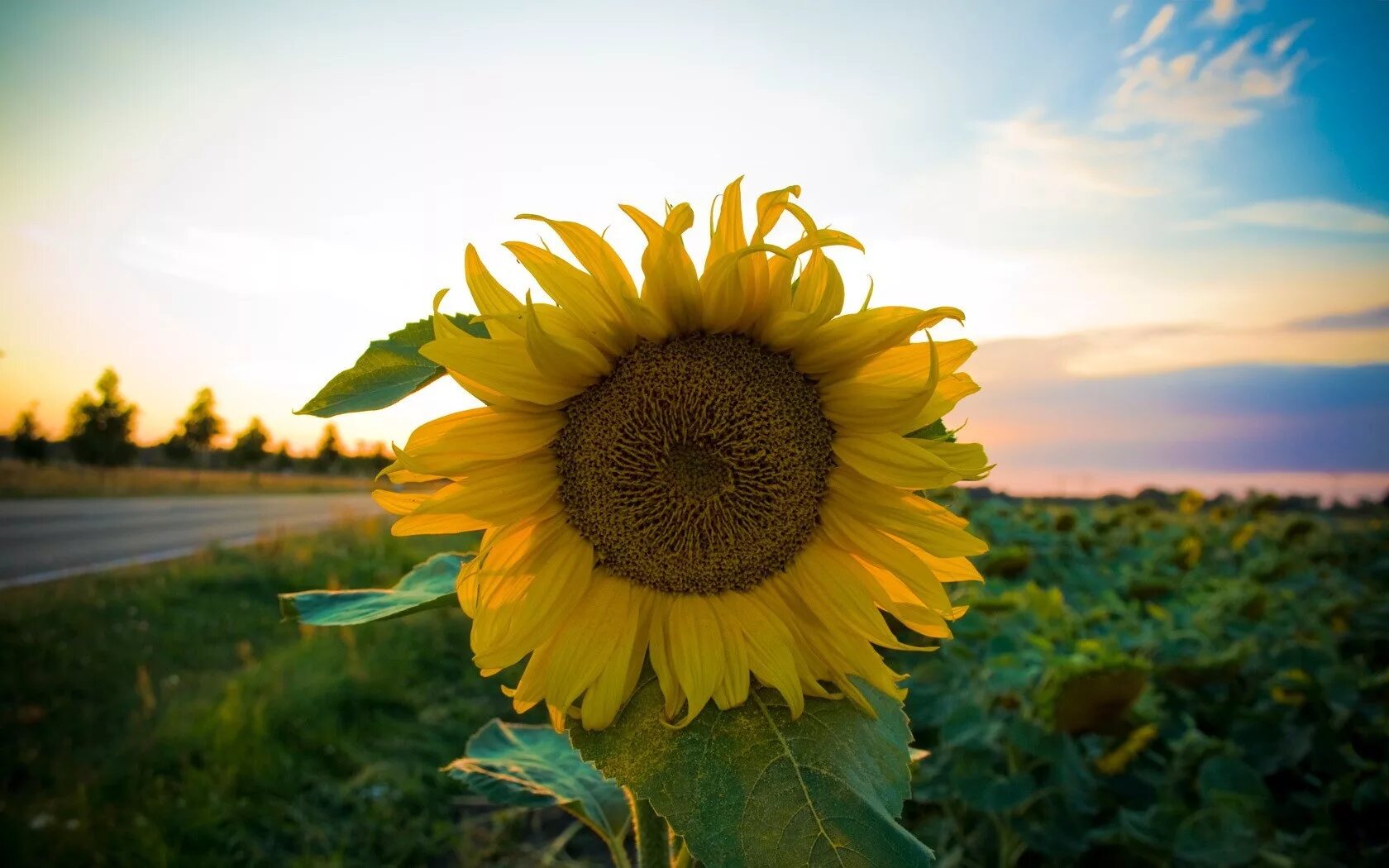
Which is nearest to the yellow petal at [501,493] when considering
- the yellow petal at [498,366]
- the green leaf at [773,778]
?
the yellow petal at [498,366]

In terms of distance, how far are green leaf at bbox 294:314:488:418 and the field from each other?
2462 mm

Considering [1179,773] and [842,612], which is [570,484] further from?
[1179,773]

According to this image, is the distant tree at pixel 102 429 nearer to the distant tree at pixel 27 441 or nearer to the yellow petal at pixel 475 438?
the distant tree at pixel 27 441

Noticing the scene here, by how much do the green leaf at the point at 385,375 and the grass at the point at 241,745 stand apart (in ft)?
10.6

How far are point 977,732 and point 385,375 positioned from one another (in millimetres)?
2505

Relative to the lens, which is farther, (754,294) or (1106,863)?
(1106,863)

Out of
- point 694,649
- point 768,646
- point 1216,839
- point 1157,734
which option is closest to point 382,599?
point 694,649

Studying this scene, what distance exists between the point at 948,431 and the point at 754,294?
345mm

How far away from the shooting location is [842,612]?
1.29m

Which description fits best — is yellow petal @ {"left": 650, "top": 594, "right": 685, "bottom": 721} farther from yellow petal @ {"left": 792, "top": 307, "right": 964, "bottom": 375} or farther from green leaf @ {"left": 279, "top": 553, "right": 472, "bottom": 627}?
yellow petal @ {"left": 792, "top": 307, "right": 964, "bottom": 375}

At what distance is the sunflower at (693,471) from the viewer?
118 cm

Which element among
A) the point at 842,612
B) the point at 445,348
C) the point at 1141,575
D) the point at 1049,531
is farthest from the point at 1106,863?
the point at 1049,531

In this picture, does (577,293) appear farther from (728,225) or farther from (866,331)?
(866,331)

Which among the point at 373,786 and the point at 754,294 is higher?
the point at 754,294
